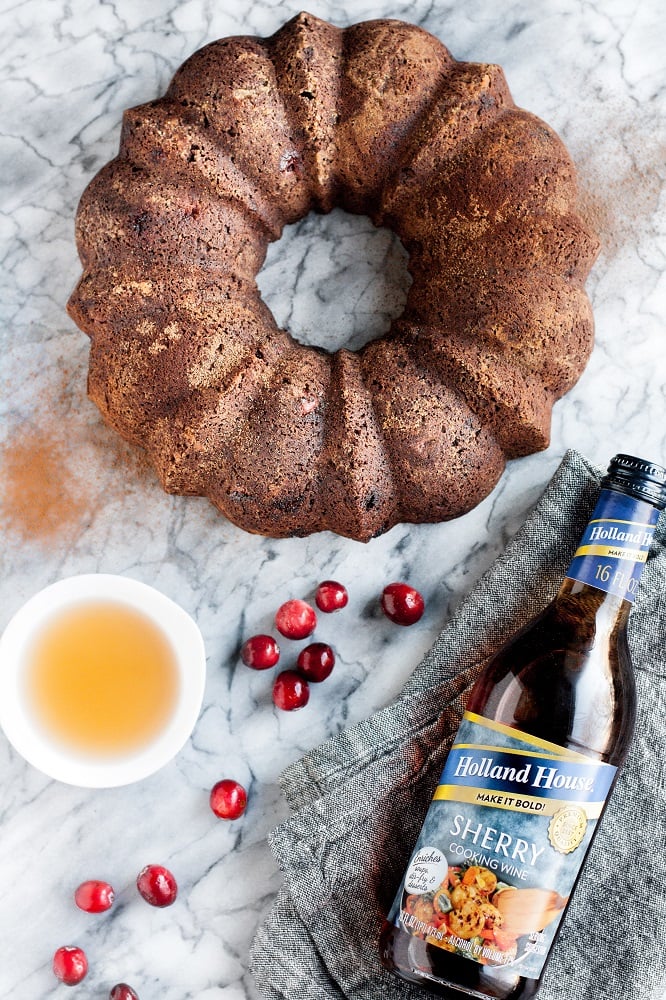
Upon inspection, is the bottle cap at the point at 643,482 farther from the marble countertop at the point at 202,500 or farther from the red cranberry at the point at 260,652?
the red cranberry at the point at 260,652

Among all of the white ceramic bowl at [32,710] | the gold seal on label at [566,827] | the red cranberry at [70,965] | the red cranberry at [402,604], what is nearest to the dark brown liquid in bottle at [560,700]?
the gold seal on label at [566,827]

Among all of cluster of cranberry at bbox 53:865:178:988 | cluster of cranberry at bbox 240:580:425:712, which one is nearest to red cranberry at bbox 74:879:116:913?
cluster of cranberry at bbox 53:865:178:988

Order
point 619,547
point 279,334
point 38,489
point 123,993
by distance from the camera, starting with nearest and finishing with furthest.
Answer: point 619,547
point 279,334
point 123,993
point 38,489

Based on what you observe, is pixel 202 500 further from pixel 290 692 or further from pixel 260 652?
pixel 290 692

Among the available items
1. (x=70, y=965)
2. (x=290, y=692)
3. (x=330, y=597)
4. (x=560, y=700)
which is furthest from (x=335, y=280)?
(x=70, y=965)

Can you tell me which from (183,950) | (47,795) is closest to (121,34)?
(47,795)

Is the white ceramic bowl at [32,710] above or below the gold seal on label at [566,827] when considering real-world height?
below
